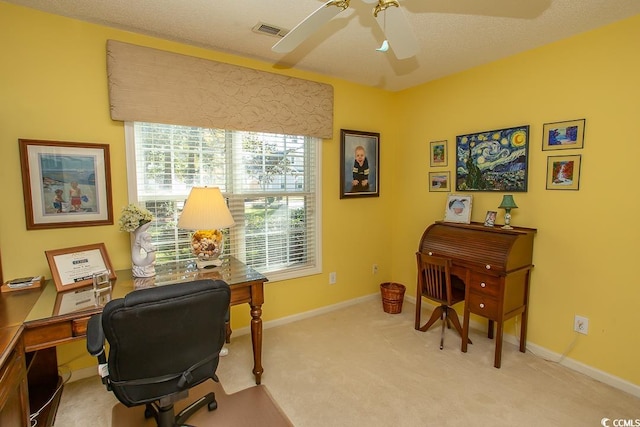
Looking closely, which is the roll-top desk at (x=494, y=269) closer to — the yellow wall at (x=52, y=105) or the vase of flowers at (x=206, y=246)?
the vase of flowers at (x=206, y=246)

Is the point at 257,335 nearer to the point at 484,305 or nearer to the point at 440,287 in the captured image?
the point at 440,287

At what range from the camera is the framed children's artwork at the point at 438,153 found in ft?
10.6

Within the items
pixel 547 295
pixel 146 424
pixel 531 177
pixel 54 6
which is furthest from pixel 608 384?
pixel 54 6

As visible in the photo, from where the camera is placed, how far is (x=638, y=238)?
2.08m

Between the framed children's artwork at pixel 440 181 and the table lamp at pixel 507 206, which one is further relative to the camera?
the framed children's artwork at pixel 440 181

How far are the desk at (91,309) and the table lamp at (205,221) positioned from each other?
0.40ft

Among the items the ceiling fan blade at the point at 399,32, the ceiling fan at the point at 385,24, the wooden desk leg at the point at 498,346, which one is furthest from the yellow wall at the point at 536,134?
the ceiling fan blade at the point at 399,32

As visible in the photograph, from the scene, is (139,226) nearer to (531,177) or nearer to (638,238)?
(531,177)

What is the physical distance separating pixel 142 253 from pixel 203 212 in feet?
1.57

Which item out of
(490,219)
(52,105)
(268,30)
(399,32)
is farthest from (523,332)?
(52,105)

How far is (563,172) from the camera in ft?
7.88

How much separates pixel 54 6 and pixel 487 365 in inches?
151

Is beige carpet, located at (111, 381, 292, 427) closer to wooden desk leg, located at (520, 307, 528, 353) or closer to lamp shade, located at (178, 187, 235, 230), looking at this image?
lamp shade, located at (178, 187, 235, 230)

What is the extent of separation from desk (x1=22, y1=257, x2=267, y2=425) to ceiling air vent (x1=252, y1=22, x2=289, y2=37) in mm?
1702
